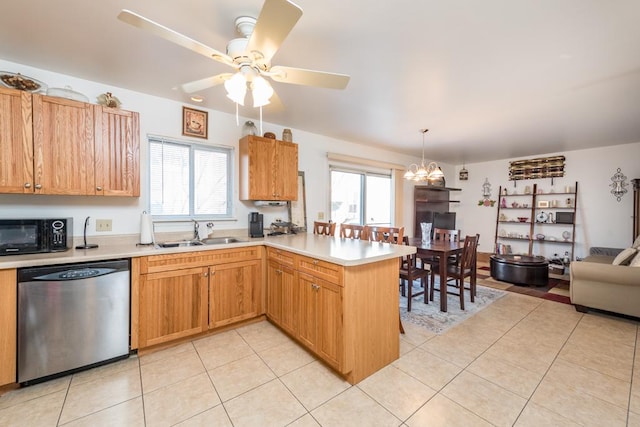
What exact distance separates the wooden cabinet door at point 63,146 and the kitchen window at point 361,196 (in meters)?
2.99

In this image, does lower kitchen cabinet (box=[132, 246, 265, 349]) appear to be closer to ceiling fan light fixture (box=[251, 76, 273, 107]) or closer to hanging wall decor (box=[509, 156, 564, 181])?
ceiling fan light fixture (box=[251, 76, 273, 107])

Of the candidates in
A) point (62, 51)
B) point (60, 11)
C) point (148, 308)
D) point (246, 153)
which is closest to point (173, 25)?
point (60, 11)

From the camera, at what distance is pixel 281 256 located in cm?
248

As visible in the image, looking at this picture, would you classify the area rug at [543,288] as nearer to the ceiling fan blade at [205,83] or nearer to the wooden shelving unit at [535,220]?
the wooden shelving unit at [535,220]

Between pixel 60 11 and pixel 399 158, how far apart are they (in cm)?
486

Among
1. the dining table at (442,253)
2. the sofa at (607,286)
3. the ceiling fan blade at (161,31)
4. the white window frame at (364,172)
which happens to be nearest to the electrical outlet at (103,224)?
the ceiling fan blade at (161,31)

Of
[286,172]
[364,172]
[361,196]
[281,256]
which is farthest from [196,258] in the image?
[364,172]

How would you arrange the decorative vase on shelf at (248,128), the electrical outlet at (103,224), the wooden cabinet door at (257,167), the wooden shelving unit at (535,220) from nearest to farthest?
the electrical outlet at (103,224), the wooden cabinet door at (257,167), the decorative vase on shelf at (248,128), the wooden shelving unit at (535,220)

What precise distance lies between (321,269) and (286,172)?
1.61 m

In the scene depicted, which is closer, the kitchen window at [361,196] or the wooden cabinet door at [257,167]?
the wooden cabinet door at [257,167]

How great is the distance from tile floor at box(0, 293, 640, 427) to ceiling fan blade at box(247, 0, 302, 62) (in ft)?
6.63

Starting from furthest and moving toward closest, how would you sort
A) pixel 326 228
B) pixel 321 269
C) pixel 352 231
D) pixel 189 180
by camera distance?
pixel 326 228 → pixel 352 231 → pixel 189 180 → pixel 321 269

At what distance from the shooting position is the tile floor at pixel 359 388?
154 centimetres

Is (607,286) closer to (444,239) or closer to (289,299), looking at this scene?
(444,239)
